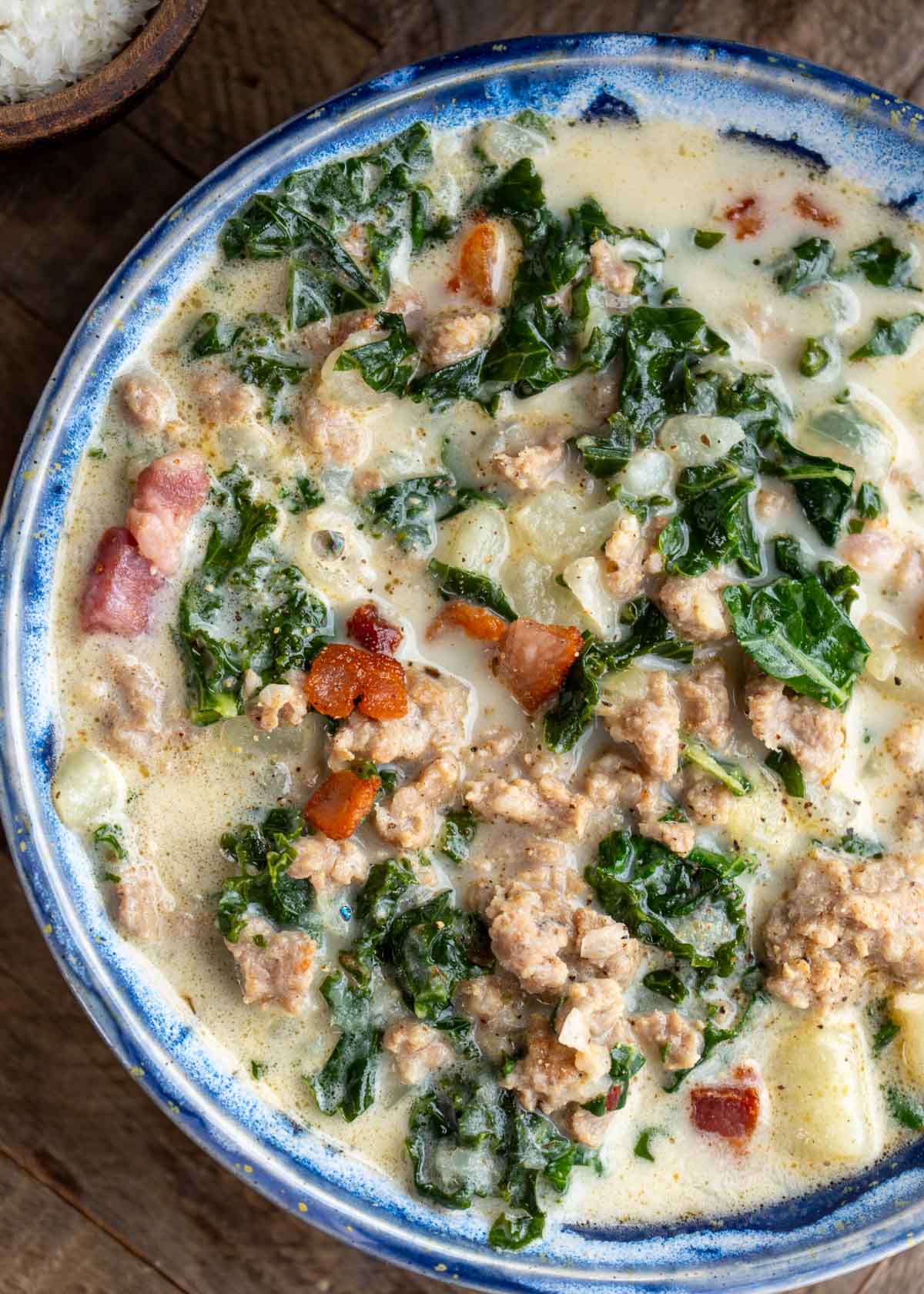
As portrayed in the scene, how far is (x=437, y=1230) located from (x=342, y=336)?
3.27m

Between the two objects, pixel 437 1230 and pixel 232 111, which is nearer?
pixel 437 1230

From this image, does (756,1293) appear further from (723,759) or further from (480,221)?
(480,221)

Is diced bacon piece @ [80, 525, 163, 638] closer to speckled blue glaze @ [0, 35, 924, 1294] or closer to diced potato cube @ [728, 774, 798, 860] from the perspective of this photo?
speckled blue glaze @ [0, 35, 924, 1294]

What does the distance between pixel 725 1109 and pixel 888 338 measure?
116 inches

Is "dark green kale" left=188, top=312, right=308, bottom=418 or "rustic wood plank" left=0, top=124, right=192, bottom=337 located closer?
"dark green kale" left=188, top=312, right=308, bottom=418

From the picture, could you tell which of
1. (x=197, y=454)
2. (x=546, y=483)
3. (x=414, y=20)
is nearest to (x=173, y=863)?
(x=197, y=454)

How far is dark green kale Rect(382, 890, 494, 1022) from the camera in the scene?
4574 millimetres

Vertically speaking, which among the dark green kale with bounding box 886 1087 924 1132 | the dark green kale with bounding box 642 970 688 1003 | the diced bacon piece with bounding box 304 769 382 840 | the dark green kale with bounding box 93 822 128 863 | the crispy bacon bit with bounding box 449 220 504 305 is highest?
the crispy bacon bit with bounding box 449 220 504 305

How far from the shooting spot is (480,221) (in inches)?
185

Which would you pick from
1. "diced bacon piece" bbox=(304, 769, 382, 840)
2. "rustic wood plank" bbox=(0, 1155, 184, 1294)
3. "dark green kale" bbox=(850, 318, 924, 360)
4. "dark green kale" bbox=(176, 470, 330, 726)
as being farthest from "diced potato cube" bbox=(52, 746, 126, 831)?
"dark green kale" bbox=(850, 318, 924, 360)

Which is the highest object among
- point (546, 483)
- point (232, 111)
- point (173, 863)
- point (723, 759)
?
point (232, 111)

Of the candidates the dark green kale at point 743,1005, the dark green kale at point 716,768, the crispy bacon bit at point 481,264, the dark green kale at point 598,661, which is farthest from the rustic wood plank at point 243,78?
the dark green kale at point 743,1005

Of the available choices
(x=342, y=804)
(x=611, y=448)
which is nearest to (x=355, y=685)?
(x=342, y=804)

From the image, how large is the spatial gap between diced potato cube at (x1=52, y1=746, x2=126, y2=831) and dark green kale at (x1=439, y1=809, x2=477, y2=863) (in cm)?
119
